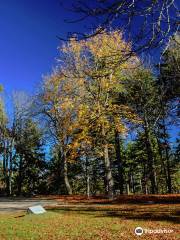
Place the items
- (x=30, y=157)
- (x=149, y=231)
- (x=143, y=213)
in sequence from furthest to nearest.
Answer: (x=30, y=157) < (x=143, y=213) < (x=149, y=231)

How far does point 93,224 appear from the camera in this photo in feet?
45.5

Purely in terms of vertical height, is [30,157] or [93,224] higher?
[30,157]

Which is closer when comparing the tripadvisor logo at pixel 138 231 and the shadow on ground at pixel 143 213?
the tripadvisor logo at pixel 138 231

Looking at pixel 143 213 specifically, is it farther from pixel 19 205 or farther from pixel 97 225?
pixel 19 205

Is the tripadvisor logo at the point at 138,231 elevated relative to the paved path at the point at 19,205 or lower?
lower

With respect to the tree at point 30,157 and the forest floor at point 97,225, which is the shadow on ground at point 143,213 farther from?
the tree at point 30,157

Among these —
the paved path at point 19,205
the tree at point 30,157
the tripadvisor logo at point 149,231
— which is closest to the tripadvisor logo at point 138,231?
the tripadvisor logo at point 149,231

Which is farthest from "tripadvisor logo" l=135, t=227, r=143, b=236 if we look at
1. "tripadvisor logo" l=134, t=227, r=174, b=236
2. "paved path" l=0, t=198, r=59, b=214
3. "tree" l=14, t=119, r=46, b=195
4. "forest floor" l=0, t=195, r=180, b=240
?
"tree" l=14, t=119, r=46, b=195

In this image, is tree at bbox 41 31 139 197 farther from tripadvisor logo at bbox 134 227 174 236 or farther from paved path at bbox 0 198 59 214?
tripadvisor logo at bbox 134 227 174 236

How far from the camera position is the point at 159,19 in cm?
502

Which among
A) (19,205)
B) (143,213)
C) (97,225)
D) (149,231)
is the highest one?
A: (19,205)

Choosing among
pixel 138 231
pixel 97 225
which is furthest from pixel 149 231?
pixel 97 225

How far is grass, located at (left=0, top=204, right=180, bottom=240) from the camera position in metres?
11.9

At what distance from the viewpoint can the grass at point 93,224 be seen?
11883 millimetres
